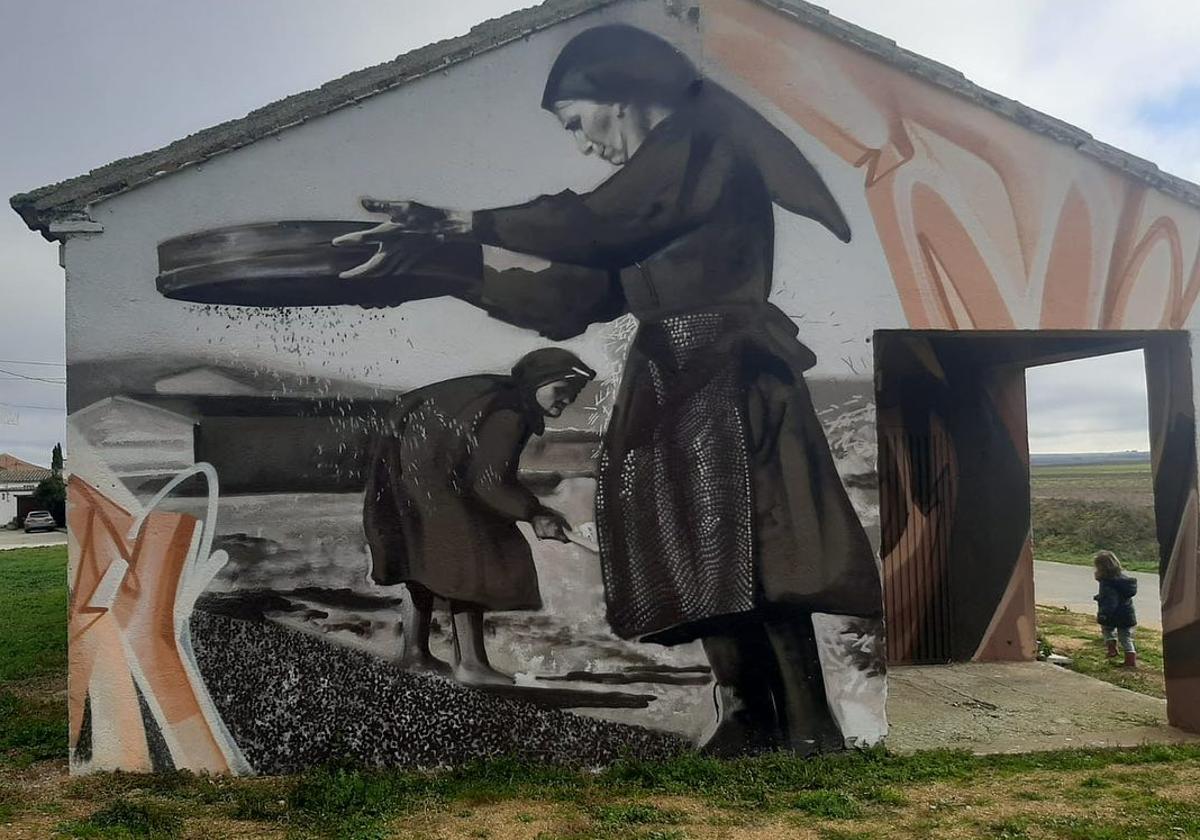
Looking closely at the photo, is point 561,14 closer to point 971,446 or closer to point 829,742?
point 829,742

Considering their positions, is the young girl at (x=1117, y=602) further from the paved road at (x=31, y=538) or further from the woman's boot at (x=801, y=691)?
the paved road at (x=31, y=538)

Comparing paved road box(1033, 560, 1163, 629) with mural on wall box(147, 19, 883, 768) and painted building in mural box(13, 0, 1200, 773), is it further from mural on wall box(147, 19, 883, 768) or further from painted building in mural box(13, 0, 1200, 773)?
mural on wall box(147, 19, 883, 768)

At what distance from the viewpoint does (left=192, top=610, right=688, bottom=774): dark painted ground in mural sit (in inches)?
220

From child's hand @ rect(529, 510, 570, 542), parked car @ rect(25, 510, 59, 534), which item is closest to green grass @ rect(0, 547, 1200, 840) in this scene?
child's hand @ rect(529, 510, 570, 542)

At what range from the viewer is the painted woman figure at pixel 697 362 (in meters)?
5.96

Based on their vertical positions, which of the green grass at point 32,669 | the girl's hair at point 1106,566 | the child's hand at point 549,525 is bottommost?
the green grass at point 32,669

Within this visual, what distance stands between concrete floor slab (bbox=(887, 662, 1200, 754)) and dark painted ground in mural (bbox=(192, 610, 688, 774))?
2944mm

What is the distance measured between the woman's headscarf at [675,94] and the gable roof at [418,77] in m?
0.28

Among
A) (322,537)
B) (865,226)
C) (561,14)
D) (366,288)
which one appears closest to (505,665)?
(322,537)

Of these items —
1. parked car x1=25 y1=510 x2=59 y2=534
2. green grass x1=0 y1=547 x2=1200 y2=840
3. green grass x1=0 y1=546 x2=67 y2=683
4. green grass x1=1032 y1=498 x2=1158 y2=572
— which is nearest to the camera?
green grass x1=0 y1=547 x2=1200 y2=840

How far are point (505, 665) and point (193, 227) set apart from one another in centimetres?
366

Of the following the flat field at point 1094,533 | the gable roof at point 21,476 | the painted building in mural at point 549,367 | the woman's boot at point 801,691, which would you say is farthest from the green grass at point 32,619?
the gable roof at point 21,476

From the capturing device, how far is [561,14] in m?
6.05

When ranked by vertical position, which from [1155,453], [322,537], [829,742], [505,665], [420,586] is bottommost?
[829,742]
